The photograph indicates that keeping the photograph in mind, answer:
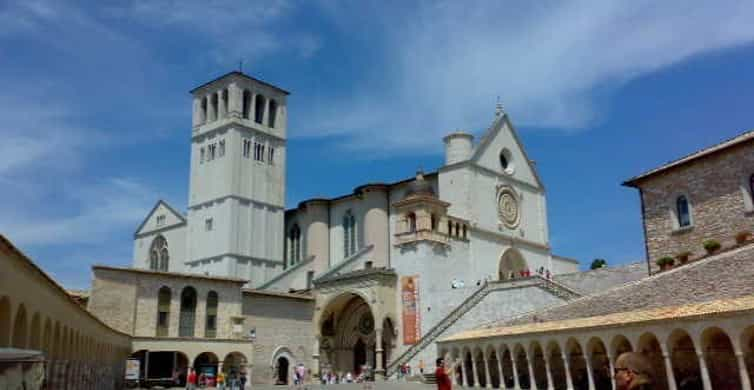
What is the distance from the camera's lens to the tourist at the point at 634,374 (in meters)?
4.43

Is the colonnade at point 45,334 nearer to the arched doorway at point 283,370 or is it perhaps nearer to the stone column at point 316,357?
the arched doorway at point 283,370

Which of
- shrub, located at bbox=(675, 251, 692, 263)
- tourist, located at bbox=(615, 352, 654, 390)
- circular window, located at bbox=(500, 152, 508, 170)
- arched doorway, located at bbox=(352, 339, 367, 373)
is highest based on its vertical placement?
circular window, located at bbox=(500, 152, 508, 170)

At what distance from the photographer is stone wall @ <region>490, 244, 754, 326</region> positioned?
2266 centimetres

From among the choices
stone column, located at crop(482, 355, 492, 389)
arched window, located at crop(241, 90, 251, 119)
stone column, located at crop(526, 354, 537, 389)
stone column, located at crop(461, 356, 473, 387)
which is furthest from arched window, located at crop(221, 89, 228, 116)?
stone column, located at crop(526, 354, 537, 389)

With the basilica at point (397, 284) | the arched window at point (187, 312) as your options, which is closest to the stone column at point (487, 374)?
the basilica at point (397, 284)

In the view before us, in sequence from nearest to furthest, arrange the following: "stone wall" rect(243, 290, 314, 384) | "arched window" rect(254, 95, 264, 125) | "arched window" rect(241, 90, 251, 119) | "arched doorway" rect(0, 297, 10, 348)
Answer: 1. "arched doorway" rect(0, 297, 10, 348)
2. "stone wall" rect(243, 290, 314, 384)
3. "arched window" rect(241, 90, 251, 119)
4. "arched window" rect(254, 95, 264, 125)

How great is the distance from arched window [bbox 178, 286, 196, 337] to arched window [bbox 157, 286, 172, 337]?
759mm

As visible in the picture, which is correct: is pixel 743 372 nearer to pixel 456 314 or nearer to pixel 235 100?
pixel 456 314

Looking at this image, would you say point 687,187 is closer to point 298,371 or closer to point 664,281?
point 664,281

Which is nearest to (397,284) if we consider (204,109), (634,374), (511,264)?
(511,264)

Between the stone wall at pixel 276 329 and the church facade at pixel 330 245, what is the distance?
0.36ft

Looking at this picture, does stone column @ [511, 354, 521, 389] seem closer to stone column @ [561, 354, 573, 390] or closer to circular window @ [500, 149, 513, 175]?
stone column @ [561, 354, 573, 390]

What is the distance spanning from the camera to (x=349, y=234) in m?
55.4

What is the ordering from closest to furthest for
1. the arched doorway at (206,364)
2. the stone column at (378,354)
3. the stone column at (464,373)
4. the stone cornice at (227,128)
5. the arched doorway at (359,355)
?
the stone column at (464,373) → the arched doorway at (206,364) → the stone column at (378,354) → the arched doorway at (359,355) → the stone cornice at (227,128)
